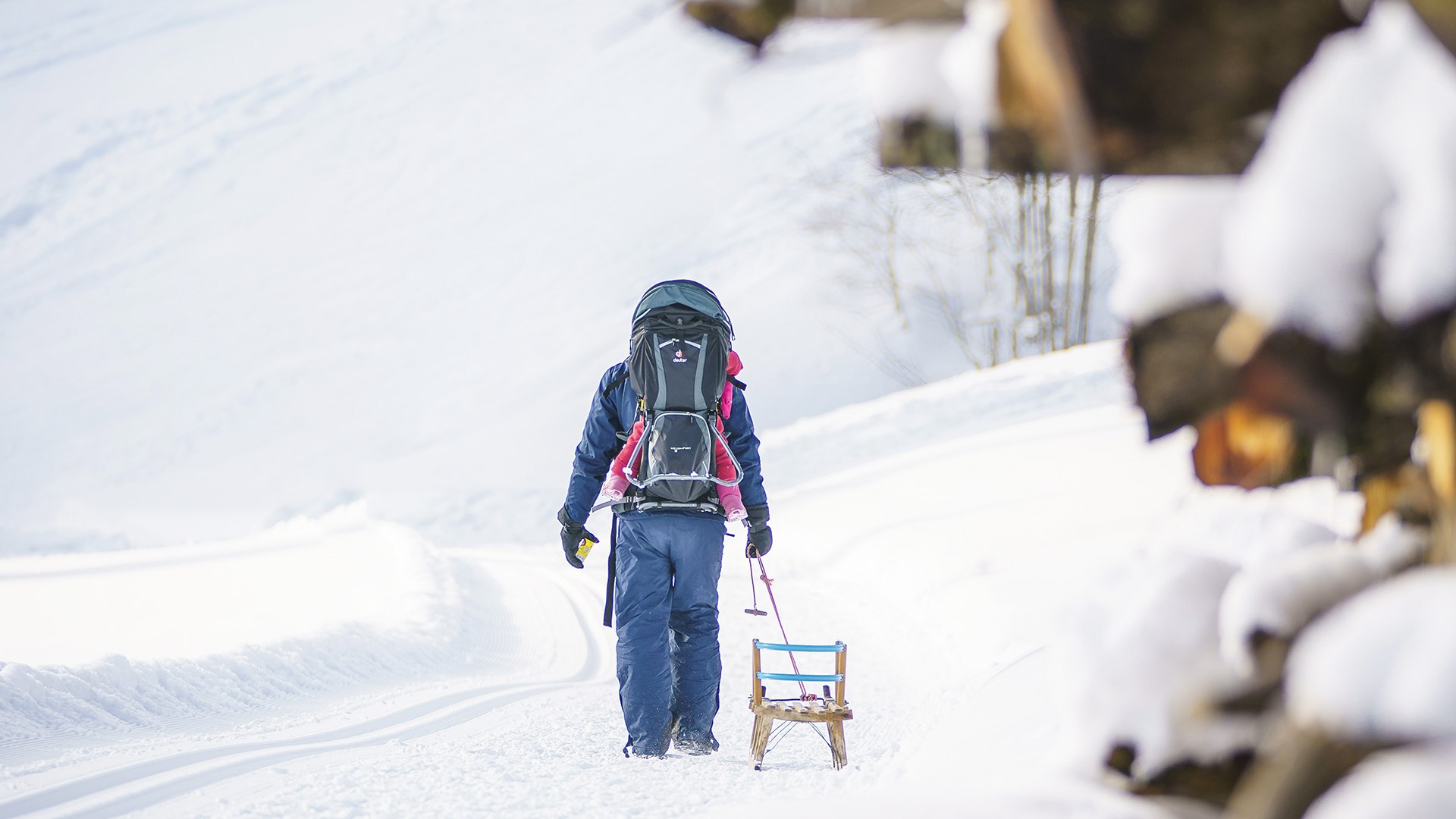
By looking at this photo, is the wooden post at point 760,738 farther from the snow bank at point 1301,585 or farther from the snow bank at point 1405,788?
the snow bank at point 1405,788

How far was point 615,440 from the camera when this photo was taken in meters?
5.12

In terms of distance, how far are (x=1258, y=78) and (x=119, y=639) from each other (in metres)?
7.19

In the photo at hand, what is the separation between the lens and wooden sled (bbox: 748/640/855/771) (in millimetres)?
4344

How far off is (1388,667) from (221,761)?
416 cm

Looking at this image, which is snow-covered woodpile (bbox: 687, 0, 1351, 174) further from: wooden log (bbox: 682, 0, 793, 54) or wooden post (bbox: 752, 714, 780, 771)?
wooden post (bbox: 752, 714, 780, 771)

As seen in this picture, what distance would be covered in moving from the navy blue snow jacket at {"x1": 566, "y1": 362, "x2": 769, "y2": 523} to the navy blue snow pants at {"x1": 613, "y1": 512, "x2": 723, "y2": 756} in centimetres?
26

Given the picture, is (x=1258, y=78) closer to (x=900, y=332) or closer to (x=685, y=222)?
(x=900, y=332)

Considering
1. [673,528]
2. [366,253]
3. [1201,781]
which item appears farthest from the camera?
[366,253]

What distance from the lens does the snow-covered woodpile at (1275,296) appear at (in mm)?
1453

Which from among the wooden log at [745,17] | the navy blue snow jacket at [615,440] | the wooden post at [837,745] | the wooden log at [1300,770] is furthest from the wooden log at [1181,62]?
the navy blue snow jacket at [615,440]

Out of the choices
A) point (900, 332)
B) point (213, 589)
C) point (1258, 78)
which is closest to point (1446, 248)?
point (1258, 78)

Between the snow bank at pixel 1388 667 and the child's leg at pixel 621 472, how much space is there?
3450 mm

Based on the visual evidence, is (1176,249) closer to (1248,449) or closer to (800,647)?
(1248,449)

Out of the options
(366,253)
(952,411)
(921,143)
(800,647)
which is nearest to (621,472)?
(800,647)
